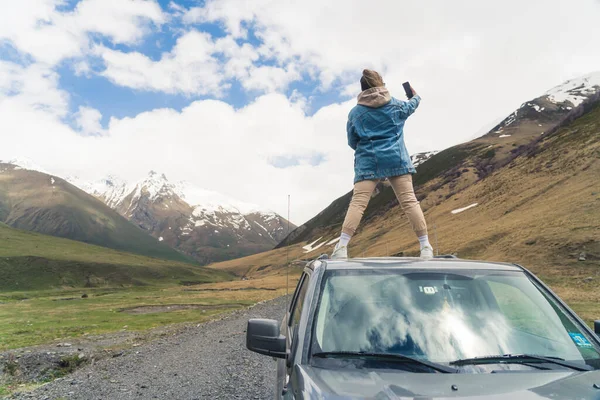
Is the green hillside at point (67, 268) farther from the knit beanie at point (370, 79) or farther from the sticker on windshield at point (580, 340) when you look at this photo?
the sticker on windshield at point (580, 340)

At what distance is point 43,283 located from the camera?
129 m

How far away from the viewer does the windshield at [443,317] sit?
284 cm

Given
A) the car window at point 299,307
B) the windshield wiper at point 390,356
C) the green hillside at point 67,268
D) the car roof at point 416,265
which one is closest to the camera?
the windshield wiper at point 390,356

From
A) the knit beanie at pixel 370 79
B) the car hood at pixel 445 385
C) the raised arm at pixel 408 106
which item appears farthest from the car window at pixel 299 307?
the knit beanie at pixel 370 79

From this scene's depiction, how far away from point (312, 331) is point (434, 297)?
0.95 m

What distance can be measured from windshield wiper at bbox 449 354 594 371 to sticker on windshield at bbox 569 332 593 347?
0.88ft

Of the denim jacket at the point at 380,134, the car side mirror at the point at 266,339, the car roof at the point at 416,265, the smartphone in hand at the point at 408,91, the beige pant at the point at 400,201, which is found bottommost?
the car side mirror at the point at 266,339

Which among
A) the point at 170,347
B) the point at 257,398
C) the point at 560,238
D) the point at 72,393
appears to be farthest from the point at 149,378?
the point at 560,238

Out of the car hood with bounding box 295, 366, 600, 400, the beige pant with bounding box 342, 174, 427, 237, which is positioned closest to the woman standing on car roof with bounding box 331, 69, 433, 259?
the beige pant with bounding box 342, 174, 427, 237

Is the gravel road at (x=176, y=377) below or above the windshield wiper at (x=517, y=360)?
below

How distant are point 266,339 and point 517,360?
1.68m

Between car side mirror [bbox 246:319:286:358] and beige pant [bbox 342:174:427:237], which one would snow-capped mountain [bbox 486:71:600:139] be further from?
car side mirror [bbox 246:319:286:358]

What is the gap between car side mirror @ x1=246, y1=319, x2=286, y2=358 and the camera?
3.10 metres

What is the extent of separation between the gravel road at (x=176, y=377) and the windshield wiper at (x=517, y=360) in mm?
4720
